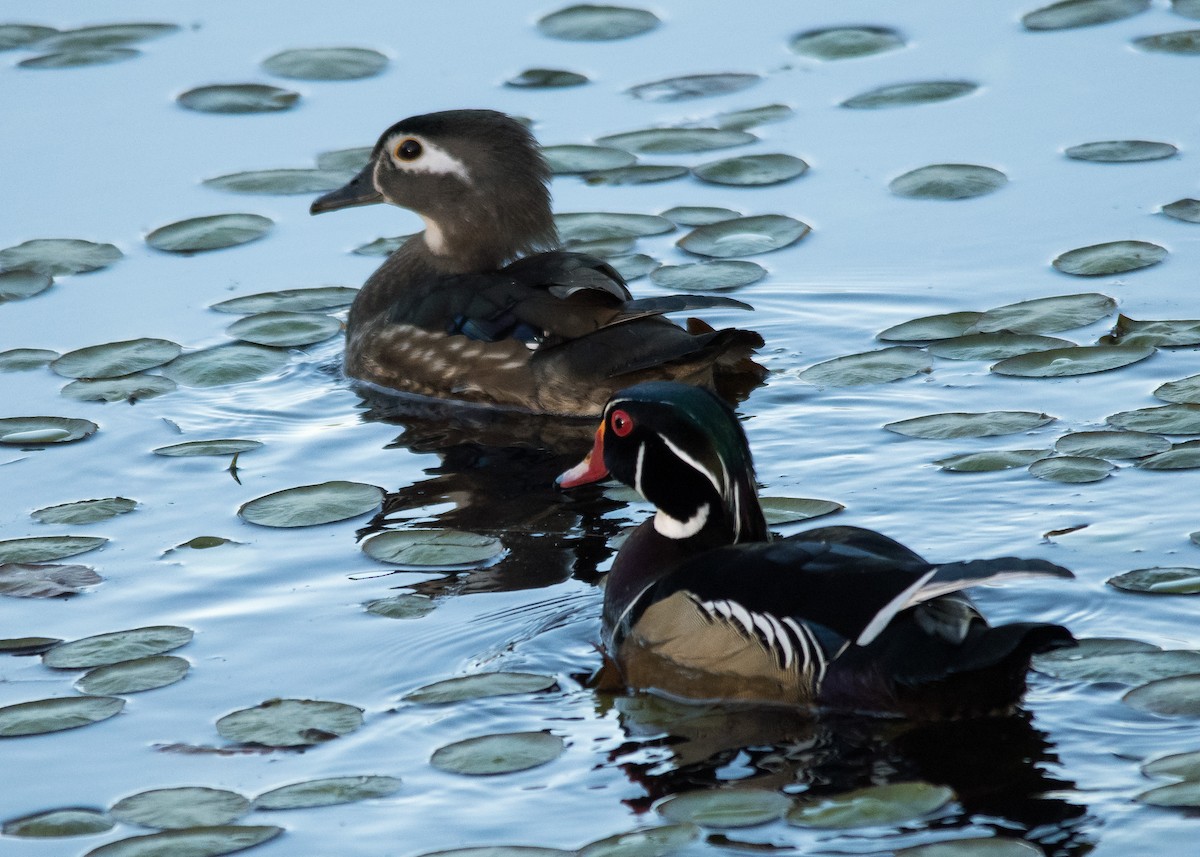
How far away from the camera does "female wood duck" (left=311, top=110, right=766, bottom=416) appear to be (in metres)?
8.77

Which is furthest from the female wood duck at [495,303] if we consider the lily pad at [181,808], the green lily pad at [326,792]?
the lily pad at [181,808]

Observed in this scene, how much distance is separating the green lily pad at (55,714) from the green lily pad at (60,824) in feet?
1.42

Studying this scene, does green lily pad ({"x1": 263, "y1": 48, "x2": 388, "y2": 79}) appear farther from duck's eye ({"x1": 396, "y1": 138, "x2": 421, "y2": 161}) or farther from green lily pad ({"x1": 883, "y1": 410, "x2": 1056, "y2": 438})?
green lily pad ({"x1": 883, "y1": 410, "x2": 1056, "y2": 438})

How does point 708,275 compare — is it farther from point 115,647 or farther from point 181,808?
point 181,808

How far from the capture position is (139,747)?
6.32 metres

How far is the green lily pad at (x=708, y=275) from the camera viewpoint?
387 inches

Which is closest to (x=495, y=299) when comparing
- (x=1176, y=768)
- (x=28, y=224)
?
Answer: (x=28, y=224)

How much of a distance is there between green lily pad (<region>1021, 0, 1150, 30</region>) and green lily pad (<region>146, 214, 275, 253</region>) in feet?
15.8

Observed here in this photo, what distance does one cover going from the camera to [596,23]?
42.8 feet

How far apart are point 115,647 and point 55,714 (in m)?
0.47

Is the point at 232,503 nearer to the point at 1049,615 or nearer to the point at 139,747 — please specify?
the point at 139,747

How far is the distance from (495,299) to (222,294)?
69.2 inches

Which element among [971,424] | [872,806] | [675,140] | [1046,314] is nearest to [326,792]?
[872,806]

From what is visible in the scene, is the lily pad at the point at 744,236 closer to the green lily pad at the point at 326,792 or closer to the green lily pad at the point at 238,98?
the green lily pad at the point at 238,98
